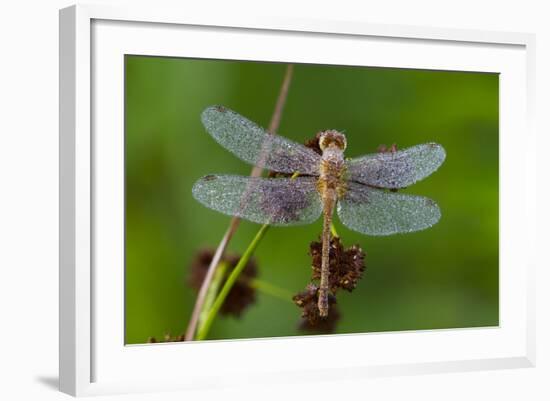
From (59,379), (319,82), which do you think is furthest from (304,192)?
(59,379)

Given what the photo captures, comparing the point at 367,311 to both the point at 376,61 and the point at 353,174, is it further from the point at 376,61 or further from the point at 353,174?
the point at 376,61

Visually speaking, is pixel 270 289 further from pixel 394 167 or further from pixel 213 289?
pixel 394 167

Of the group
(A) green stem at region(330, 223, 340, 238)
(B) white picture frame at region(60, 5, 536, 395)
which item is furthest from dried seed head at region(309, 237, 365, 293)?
(B) white picture frame at region(60, 5, 536, 395)

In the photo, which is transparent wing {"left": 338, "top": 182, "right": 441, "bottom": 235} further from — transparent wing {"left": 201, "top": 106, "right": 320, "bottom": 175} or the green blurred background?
transparent wing {"left": 201, "top": 106, "right": 320, "bottom": 175}

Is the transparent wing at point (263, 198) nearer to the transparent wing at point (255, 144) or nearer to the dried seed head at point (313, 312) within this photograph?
the transparent wing at point (255, 144)

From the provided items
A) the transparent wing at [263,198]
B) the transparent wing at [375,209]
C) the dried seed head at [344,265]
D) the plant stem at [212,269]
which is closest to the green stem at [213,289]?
the plant stem at [212,269]
